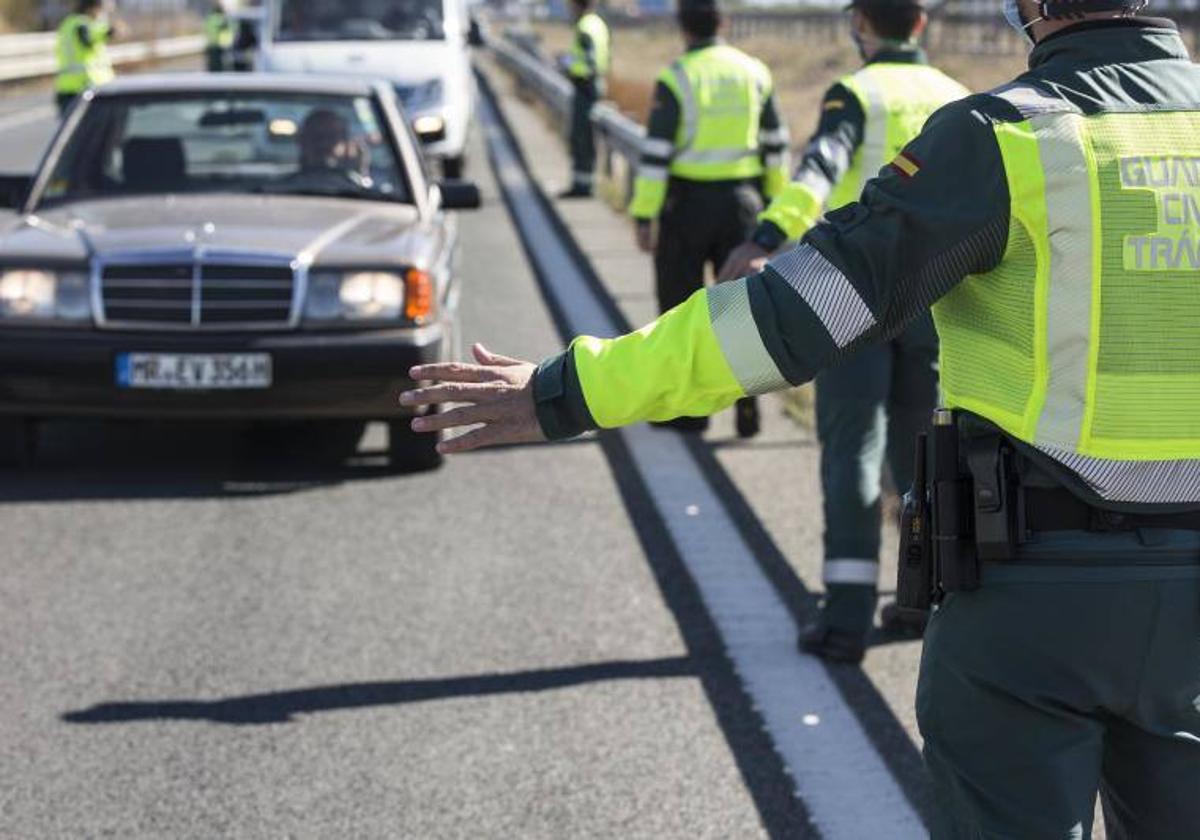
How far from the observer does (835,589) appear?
19.7 feet

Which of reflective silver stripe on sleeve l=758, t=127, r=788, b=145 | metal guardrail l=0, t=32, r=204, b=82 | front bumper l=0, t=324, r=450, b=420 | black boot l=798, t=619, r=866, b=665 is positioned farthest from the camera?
metal guardrail l=0, t=32, r=204, b=82

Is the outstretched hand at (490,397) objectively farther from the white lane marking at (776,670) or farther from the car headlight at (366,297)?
the car headlight at (366,297)

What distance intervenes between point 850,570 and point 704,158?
11.8ft

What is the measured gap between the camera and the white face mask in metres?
3.12

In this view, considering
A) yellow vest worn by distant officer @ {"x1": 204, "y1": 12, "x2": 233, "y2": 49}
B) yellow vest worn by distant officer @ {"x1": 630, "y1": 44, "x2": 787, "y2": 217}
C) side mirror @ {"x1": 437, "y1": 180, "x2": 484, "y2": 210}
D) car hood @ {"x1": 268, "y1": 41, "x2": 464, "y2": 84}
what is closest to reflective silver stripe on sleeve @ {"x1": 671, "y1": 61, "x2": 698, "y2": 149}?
yellow vest worn by distant officer @ {"x1": 630, "y1": 44, "x2": 787, "y2": 217}

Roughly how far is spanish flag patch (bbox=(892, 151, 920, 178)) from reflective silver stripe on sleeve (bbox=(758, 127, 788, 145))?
654cm

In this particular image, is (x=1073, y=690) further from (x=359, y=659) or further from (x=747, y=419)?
(x=747, y=419)

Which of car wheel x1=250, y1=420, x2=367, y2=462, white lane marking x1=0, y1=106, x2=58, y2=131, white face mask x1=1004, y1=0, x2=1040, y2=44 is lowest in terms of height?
white lane marking x1=0, y1=106, x2=58, y2=131

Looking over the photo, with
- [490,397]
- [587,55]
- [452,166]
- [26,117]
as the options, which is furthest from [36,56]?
[490,397]

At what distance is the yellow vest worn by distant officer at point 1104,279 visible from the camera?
289 centimetres

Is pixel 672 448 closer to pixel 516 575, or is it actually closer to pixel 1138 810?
pixel 516 575

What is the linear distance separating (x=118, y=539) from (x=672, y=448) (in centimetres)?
267

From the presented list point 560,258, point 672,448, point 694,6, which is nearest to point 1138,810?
point 672,448

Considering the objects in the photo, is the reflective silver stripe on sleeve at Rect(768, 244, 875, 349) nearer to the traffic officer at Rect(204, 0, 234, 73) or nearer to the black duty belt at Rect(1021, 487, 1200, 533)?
the black duty belt at Rect(1021, 487, 1200, 533)
